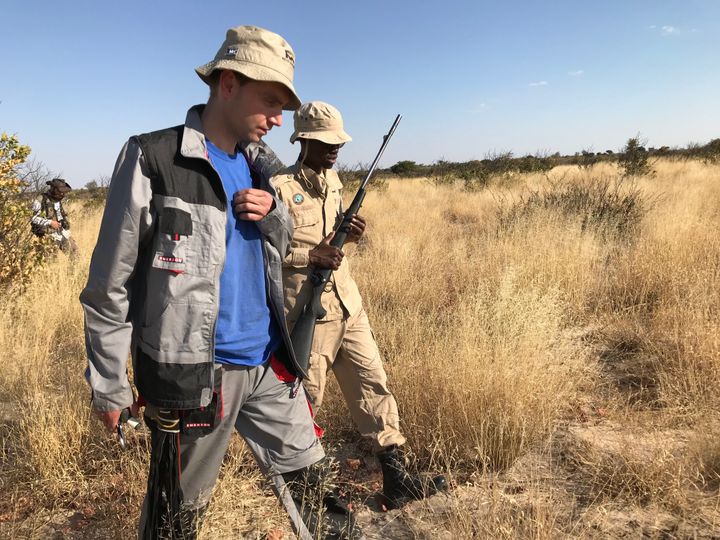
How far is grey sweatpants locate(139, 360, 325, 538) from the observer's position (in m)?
1.63

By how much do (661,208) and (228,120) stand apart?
336 inches

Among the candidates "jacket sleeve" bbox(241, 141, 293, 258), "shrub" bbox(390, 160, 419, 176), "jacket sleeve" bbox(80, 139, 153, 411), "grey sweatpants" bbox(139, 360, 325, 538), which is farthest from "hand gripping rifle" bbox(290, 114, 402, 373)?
"shrub" bbox(390, 160, 419, 176)

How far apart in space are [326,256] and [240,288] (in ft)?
2.79

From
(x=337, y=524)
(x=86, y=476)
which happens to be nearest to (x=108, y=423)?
(x=337, y=524)

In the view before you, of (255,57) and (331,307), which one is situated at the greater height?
(255,57)

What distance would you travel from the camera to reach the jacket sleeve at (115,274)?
52.7 inches

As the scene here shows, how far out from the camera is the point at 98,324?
1368mm

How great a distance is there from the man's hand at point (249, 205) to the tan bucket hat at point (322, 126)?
107 cm

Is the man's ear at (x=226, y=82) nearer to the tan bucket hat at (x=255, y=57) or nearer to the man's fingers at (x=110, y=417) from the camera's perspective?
the tan bucket hat at (x=255, y=57)

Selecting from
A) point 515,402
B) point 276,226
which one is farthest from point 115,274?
point 515,402

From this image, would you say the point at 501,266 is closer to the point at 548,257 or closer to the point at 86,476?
the point at 548,257

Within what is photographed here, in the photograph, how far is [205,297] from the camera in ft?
4.77

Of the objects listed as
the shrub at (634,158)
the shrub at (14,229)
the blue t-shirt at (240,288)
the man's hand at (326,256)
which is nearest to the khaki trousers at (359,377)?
the man's hand at (326,256)

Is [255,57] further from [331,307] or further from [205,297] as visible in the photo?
[331,307]
